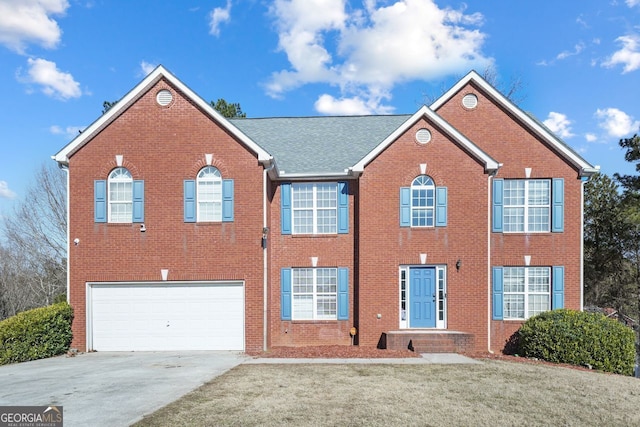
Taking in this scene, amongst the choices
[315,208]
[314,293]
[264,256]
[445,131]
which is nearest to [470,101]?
[445,131]

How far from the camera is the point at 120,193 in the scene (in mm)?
15055

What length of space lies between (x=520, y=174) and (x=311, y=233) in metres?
7.72

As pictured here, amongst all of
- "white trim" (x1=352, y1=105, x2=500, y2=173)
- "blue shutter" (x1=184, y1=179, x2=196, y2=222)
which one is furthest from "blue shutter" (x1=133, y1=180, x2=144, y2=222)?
"white trim" (x1=352, y1=105, x2=500, y2=173)

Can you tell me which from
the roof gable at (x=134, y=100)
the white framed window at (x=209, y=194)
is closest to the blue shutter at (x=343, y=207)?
the roof gable at (x=134, y=100)

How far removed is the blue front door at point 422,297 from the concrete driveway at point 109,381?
5.95 metres

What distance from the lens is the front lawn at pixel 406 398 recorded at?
739 cm

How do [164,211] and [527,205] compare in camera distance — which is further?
[527,205]

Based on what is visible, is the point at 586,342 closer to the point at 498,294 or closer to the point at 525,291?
the point at 525,291

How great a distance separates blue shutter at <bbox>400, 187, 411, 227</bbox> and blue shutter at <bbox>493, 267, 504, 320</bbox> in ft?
11.7

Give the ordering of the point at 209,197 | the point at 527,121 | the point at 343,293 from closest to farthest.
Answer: the point at 209,197
the point at 343,293
the point at 527,121

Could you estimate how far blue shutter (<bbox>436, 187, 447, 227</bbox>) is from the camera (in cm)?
1522

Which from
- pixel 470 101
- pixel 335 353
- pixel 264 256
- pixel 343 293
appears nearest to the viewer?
pixel 335 353

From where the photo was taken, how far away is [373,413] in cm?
766

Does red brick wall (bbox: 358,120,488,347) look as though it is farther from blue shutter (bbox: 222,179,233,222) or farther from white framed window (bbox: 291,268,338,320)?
blue shutter (bbox: 222,179,233,222)
